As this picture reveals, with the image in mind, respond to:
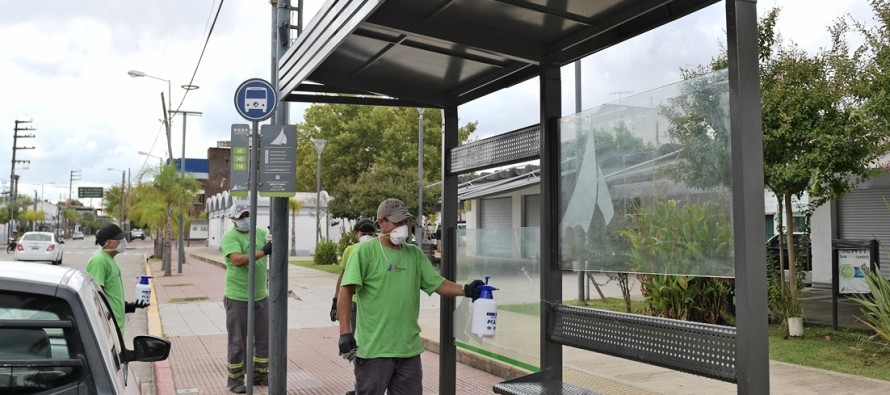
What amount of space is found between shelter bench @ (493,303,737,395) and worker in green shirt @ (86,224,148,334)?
3.28 m

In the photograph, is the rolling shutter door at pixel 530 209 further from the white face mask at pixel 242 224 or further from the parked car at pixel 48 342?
the parked car at pixel 48 342

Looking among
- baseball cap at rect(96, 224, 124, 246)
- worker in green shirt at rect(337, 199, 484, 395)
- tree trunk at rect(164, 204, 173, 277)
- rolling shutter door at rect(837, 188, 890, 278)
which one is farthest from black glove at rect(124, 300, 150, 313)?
tree trunk at rect(164, 204, 173, 277)

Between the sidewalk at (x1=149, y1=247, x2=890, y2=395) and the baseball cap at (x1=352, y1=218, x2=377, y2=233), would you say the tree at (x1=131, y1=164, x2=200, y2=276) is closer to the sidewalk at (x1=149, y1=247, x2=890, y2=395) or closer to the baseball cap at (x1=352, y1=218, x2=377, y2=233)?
the sidewalk at (x1=149, y1=247, x2=890, y2=395)

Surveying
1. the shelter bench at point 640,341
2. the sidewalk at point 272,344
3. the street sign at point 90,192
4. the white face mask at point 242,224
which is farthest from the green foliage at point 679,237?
the street sign at point 90,192

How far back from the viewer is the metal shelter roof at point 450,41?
441 cm

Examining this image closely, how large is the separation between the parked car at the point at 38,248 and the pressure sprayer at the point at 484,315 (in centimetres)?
2888

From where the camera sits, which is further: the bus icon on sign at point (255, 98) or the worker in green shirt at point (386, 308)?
the bus icon on sign at point (255, 98)

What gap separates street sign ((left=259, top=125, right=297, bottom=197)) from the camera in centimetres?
696

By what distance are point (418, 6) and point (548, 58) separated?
1.08m

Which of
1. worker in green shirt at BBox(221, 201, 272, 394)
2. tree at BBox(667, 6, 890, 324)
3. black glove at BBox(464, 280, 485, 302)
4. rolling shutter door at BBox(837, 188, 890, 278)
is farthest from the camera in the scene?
rolling shutter door at BBox(837, 188, 890, 278)

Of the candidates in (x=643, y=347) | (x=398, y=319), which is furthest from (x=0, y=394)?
(x=643, y=347)

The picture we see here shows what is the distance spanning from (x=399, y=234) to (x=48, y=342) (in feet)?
7.39

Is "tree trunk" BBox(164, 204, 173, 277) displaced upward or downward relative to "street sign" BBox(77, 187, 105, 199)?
downward

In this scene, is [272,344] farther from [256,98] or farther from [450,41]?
[450,41]
